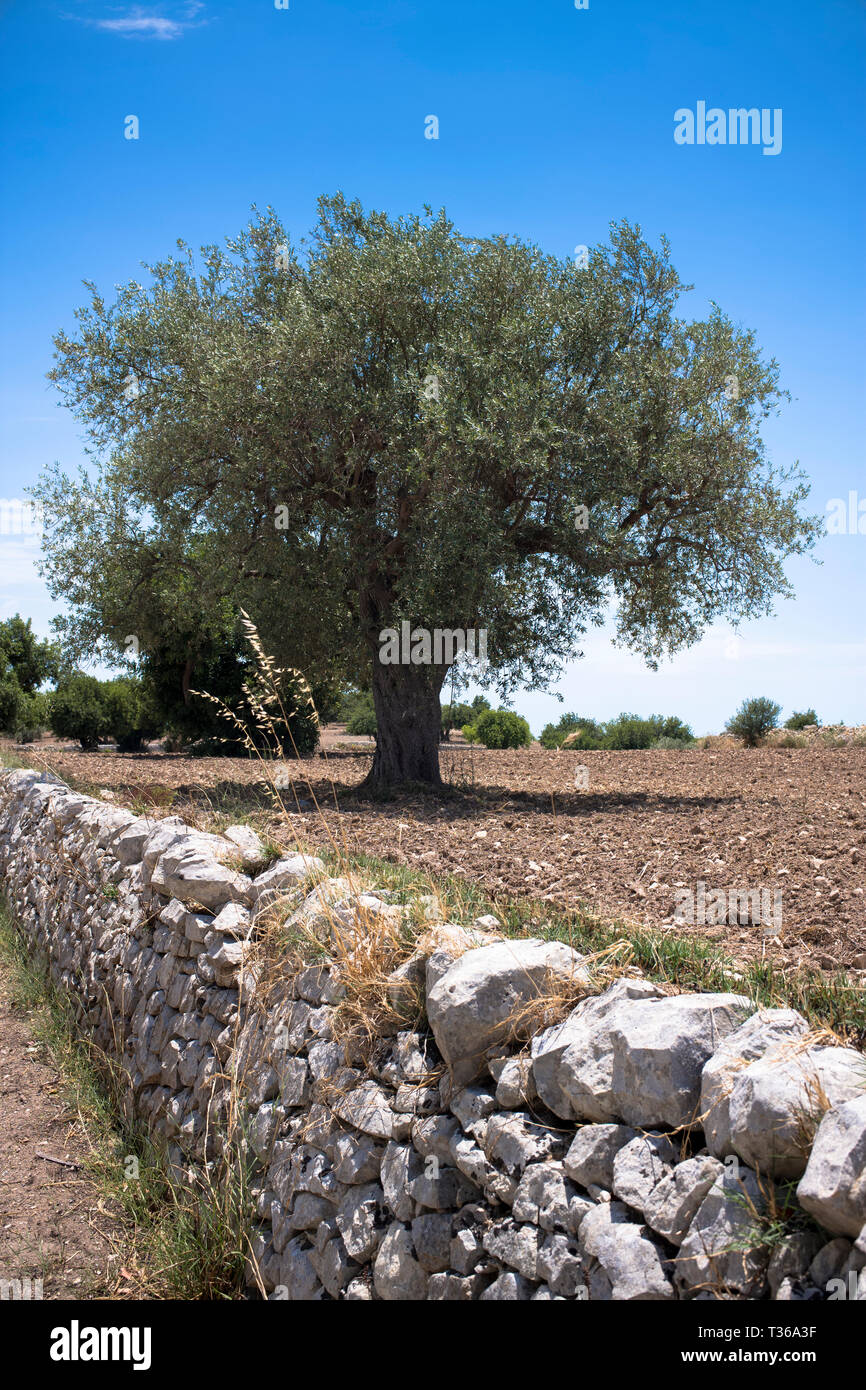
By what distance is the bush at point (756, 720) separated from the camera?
2039 cm

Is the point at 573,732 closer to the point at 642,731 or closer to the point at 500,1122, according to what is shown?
the point at 642,731

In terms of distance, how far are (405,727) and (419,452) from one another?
3.77 m

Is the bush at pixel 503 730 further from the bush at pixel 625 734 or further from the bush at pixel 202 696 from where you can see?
the bush at pixel 202 696

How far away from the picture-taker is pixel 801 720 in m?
24.1

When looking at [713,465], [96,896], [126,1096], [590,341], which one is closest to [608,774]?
[713,465]

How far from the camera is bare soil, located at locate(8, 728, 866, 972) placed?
18.5ft

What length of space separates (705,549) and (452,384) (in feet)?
14.3

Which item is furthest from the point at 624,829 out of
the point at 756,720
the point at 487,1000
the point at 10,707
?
the point at 10,707

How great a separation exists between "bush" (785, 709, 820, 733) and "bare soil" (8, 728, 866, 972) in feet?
28.3

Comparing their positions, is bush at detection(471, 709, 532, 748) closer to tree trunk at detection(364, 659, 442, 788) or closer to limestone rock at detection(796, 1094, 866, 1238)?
tree trunk at detection(364, 659, 442, 788)

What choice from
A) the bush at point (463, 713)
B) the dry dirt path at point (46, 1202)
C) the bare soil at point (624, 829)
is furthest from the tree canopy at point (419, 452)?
the bush at point (463, 713)

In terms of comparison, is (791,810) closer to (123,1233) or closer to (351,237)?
(123,1233)

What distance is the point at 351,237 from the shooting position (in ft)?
41.5

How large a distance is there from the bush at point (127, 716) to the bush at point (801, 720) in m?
16.3
